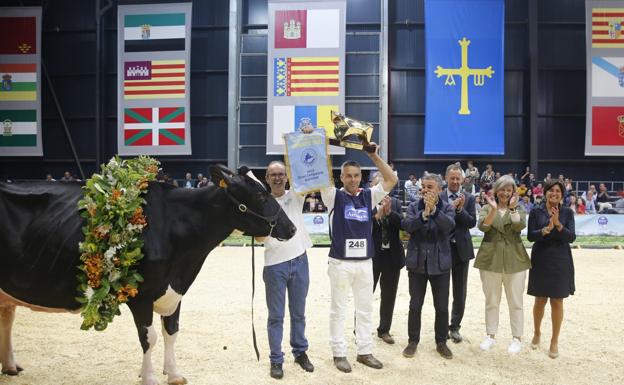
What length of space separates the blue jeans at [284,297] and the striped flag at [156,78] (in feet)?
57.6

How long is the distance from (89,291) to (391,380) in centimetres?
271

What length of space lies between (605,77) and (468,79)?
5.38 m

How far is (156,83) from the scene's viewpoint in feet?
69.3

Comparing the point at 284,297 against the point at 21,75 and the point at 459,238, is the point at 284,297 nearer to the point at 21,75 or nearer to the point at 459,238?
the point at 459,238

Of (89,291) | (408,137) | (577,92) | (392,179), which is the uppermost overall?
(577,92)

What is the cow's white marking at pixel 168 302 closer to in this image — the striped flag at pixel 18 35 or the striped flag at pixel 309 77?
the striped flag at pixel 309 77

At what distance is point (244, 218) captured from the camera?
4.40 metres

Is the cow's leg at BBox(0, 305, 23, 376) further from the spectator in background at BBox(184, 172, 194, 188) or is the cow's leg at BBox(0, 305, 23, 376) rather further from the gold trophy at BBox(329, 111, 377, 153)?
the spectator in background at BBox(184, 172, 194, 188)

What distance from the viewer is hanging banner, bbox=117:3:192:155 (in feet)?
68.9

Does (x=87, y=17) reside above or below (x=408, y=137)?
above

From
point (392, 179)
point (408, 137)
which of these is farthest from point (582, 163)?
point (392, 179)

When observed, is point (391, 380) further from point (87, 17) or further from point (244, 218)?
point (87, 17)

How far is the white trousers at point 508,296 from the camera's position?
18.2 ft

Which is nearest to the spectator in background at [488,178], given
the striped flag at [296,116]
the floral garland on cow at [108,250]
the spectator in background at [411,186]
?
the spectator in background at [411,186]
